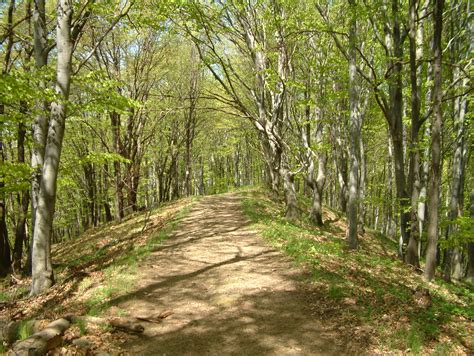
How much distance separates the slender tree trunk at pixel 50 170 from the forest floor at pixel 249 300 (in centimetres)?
57

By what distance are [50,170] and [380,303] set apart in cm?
858

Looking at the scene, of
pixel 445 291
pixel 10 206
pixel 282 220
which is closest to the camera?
pixel 445 291

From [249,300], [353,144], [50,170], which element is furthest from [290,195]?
[50,170]

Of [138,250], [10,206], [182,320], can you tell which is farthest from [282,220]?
[10,206]

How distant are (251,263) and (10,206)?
80.7ft

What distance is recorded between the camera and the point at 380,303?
631 centimetres

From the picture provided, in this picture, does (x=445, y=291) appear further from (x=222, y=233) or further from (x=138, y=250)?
(x=138, y=250)

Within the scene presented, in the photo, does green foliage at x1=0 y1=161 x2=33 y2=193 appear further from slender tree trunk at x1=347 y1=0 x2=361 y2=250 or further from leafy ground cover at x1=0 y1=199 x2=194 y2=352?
slender tree trunk at x1=347 y1=0 x2=361 y2=250

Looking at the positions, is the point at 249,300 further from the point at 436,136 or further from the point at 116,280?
the point at 436,136

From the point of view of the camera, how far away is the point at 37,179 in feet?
32.6

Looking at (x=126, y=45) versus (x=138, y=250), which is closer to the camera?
(x=138, y=250)

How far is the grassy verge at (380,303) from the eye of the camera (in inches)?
200

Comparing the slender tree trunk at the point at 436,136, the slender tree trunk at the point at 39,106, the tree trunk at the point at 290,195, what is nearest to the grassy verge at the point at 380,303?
the slender tree trunk at the point at 436,136

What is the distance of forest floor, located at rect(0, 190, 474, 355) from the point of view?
17.2ft
